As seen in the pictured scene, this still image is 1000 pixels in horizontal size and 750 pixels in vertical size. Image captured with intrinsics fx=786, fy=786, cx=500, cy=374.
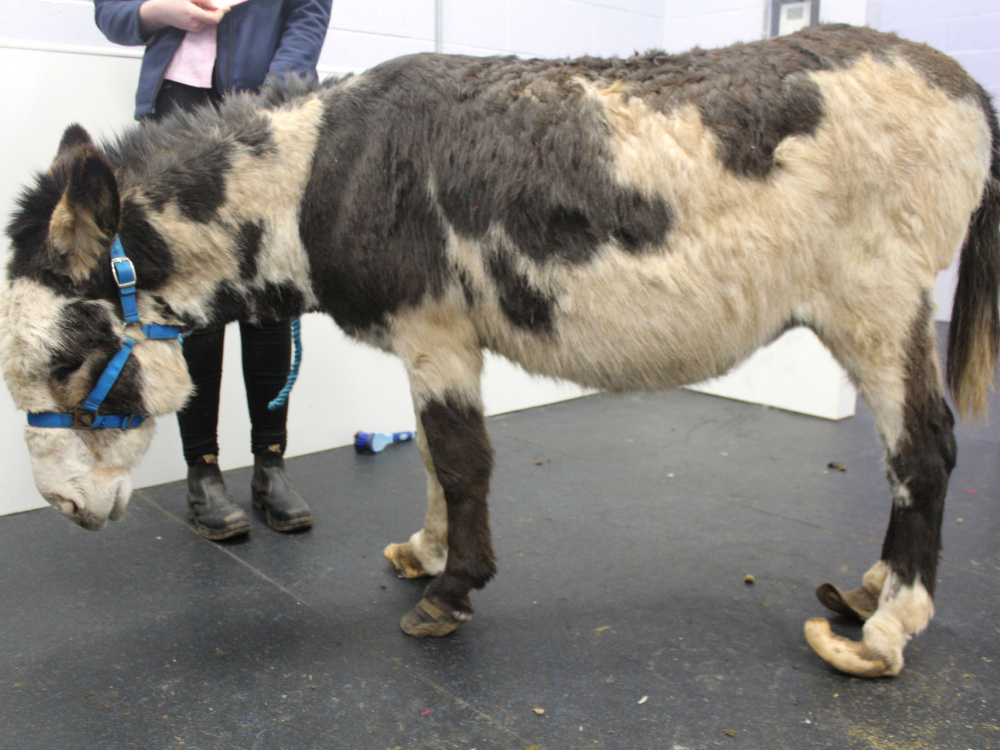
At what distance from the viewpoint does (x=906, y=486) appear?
174 centimetres

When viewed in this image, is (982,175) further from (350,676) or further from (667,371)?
(350,676)

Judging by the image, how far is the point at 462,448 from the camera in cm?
181

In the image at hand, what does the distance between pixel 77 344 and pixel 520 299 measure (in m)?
0.94

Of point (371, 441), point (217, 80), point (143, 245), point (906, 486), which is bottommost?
point (371, 441)

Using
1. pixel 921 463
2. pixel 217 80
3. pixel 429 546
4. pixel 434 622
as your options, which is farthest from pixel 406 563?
pixel 217 80

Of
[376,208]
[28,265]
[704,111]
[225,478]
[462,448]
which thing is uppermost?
[704,111]

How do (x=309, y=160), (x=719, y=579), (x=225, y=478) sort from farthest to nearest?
(x=225, y=478)
(x=719, y=579)
(x=309, y=160)

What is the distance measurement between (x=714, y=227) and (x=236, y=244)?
1.03 metres

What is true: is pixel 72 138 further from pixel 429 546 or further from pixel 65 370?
pixel 429 546

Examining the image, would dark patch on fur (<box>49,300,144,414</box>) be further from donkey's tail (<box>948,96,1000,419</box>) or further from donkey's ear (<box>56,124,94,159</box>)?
donkey's tail (<box>948,96,1000,419</box>)

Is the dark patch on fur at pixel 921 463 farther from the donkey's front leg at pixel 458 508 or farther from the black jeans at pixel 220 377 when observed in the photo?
the black jeans at pixel 220 377

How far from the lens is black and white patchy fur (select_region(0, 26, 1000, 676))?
1618 mm

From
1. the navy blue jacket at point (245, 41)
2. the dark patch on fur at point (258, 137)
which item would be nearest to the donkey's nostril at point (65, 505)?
the dark patch on fur at point (258, 137)

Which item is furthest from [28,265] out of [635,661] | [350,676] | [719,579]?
[719,579]
